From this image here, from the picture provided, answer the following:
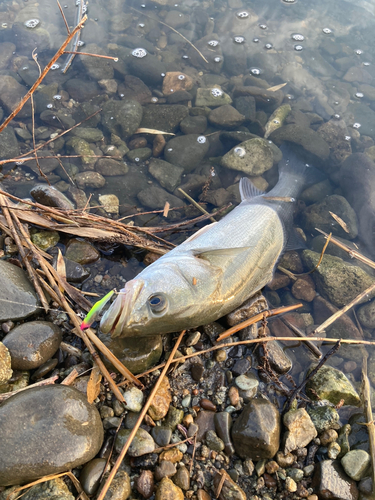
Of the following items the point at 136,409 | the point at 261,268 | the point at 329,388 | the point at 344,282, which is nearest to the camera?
the point at 136,409

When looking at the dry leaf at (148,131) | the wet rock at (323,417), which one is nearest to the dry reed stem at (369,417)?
the wet rock at (323,417)

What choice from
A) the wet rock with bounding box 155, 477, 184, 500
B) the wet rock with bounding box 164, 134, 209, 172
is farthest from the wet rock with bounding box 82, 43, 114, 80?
the wet rock with bounding box 155, 477, 184, 500

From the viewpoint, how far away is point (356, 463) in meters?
2.90

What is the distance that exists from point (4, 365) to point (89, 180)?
341cm

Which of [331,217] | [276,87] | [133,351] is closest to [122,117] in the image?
[276,87]

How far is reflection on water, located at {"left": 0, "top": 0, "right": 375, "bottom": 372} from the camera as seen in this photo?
17.3 ft

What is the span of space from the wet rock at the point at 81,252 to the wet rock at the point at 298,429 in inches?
112

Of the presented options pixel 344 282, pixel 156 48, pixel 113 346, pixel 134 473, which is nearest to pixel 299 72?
pixel 156 48

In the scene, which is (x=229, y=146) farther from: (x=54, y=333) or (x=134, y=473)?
(x=134, y=473)

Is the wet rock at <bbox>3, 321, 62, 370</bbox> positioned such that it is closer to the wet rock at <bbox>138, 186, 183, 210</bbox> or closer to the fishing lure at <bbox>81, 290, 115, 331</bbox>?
the fishing lure at <bbox>81, 290, 115, 331</bbox>

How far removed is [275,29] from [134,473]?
417 inches

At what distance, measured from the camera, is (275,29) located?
8.86m

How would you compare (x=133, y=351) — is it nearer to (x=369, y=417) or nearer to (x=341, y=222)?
(x=369, y=417)

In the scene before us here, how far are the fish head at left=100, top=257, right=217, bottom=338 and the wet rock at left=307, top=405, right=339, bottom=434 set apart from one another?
154cm
